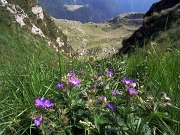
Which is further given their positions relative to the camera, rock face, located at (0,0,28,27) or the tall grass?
rock face, located at (0,0,28,27)

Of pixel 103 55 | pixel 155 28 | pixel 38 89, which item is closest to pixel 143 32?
pixel 155 28

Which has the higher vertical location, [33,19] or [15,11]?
[15,11]

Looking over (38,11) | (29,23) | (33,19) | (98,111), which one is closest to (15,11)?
(29,23)

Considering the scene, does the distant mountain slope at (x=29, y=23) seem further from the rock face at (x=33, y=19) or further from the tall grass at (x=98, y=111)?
the tall grass at (x=98, y=111)

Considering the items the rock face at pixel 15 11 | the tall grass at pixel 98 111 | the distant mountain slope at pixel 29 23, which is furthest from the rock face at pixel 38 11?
the tall grass at pixel 98 111

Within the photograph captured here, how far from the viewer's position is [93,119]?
2.34 m

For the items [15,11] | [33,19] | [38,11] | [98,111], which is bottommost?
[33,19]

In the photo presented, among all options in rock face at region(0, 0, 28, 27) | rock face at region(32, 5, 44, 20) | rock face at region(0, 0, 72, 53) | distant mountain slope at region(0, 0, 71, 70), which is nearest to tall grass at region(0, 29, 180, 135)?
distant mountain slope at region(0, 0, 71, 70)

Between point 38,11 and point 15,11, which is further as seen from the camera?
point 38,11

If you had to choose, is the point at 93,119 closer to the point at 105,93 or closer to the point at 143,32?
the point at 105,93

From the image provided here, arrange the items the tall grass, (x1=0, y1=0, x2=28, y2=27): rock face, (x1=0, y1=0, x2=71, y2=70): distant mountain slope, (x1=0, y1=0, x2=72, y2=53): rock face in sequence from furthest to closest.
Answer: (x1=0, y1=0, x2=72, y2=53): rock face
(x1=0, y1=0, x2=28, y2=27): rock face
(x1=0, y1=0, x2=71, y2=70): distant mountain slope
the tall grass

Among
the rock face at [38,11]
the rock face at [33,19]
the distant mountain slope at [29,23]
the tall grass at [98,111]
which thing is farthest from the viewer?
the rock face at [38,11]

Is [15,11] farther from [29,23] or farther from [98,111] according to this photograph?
[98,111]

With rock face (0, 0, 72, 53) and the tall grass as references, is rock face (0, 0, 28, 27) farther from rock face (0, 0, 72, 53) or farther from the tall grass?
the tall grass
